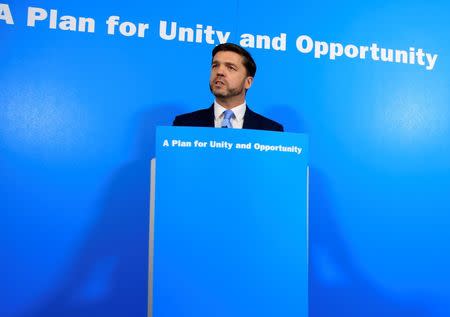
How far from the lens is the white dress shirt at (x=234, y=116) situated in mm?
2309

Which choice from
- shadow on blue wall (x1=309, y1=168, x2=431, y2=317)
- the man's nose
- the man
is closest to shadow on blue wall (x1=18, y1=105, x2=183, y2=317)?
the man

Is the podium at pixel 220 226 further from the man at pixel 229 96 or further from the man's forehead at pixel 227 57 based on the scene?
the man's forehead at pixel 227 57

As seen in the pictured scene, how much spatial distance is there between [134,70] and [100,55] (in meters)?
0.20

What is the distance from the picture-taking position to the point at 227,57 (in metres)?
2.35

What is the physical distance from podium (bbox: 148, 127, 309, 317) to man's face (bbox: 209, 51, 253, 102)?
2.95 feet

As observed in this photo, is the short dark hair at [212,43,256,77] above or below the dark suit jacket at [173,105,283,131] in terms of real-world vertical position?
above

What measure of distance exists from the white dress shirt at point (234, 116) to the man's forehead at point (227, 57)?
8.5 inches

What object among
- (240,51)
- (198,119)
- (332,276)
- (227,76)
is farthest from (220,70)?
(332,276)

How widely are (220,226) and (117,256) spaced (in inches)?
50.9

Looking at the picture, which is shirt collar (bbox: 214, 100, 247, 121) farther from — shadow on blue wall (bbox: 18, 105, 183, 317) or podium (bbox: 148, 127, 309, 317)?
podium (bbox: 148, 127, 309, 317)

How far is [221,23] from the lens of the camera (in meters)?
2.82

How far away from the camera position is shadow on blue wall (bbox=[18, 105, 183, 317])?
247 centimetres

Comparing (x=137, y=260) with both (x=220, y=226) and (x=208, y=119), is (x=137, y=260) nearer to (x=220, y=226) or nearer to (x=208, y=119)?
(x=208, y=119)

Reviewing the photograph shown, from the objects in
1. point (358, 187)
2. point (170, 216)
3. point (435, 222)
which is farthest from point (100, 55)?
point (435, 222)
